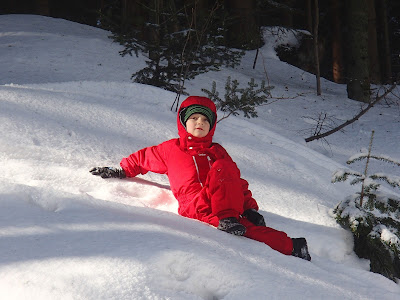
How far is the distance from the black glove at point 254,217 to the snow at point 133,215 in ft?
0.84

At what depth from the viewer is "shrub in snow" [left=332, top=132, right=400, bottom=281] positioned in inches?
136

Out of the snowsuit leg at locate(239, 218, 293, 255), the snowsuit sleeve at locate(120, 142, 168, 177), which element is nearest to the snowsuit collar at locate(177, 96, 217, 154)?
the snowsuit sleeve at locate(120, 142, 168, 177)

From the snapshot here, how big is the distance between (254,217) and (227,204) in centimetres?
32

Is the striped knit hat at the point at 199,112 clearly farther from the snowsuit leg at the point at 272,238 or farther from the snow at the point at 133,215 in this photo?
the snowsuit leg at the point at 272,238

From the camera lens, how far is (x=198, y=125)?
3.42 metres

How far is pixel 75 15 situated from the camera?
2273cm

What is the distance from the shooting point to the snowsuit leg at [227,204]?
9.85 ft

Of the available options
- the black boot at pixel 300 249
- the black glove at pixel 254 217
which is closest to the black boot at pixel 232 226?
the black glove at pixel 254 217

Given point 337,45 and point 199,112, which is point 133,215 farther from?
point 337,45

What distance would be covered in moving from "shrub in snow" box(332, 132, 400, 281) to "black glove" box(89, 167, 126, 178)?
1.65 metres

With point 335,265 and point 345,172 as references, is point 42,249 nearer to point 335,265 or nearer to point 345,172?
point 335,265

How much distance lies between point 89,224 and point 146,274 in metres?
0.59

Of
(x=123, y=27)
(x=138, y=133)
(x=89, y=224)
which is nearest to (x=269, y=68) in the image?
(x=123, y=27)

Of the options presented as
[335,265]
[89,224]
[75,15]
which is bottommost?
[75,15]
